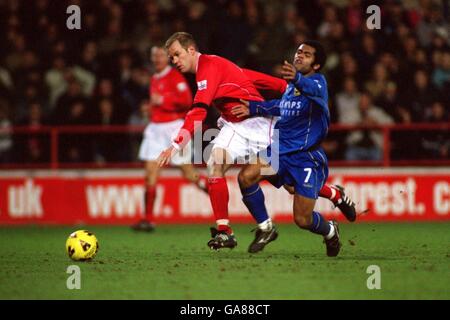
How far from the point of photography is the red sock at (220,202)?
30.2 ft

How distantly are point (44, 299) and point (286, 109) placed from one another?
320 cm

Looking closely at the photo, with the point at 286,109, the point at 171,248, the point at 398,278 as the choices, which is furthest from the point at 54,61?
the point at 398,278

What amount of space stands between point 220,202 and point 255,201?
13.9 inches

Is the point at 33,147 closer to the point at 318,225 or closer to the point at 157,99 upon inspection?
the point at 157,99

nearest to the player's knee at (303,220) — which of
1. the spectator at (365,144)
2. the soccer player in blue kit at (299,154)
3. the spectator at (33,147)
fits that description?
the soccer player in blue kit at (299,154)

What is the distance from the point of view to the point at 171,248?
10422 mm

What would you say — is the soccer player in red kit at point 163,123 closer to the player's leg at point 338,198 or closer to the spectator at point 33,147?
the spectator at point 33,147

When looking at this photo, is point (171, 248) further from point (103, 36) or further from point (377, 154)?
point (103, 36)

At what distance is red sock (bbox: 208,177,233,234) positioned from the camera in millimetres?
9195

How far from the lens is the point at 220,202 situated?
9211mm

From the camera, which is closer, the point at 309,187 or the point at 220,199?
the point at 309,187

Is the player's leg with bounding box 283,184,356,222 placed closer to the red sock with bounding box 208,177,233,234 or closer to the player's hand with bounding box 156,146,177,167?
the red sock with bounding box 208,177,233,234

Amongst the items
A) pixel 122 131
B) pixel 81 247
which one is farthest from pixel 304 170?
pixel 122 131
